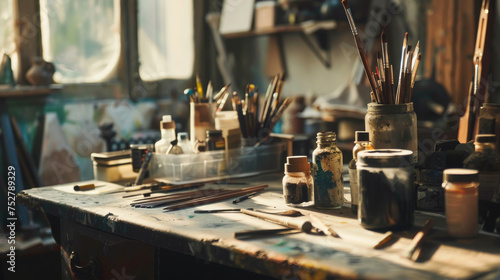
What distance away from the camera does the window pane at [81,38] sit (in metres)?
4.43

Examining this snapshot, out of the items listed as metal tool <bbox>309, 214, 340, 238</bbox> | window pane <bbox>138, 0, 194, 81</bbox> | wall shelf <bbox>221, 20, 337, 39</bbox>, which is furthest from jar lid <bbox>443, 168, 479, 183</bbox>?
window pane <bbox>138, 0, 194, 81</bbox>

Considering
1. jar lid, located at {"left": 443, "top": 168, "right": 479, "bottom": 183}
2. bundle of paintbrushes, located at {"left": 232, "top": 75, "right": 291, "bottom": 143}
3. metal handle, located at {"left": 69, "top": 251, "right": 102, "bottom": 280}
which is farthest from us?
bundle of paintbrushes, located at {"left": 232, "top": 75, "right": 291, "bottom": 143}

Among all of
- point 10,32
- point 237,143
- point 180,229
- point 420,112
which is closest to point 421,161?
point 180,229

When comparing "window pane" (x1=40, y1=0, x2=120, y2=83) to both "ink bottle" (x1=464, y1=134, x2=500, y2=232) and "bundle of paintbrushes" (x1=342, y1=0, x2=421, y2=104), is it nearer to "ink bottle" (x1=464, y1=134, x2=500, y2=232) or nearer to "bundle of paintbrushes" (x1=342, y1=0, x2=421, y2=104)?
"bundle of paintbrushes" (x1=342, y1=0, x2=421, y2=104)

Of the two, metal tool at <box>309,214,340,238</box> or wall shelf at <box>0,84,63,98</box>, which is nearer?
metal tool at <box>309,214,340,238</box>

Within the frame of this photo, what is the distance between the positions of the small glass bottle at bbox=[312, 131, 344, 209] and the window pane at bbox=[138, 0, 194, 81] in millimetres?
3625

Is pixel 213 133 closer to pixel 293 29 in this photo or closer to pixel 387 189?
pixel 387 189

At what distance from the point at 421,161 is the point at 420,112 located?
2010mm

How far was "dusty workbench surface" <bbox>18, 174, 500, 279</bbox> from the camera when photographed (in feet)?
3.62

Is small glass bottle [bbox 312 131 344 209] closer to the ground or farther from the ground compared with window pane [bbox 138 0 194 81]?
closer to the ground

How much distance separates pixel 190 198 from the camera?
5.92 ft

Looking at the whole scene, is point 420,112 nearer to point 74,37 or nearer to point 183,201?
point 183,201

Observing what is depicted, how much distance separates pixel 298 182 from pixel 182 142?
633 mm

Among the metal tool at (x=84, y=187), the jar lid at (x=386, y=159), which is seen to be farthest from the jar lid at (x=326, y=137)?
the metal tool at (x=84, y=187)
